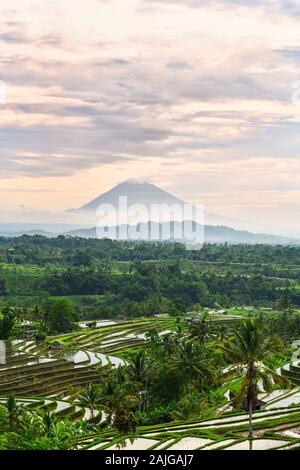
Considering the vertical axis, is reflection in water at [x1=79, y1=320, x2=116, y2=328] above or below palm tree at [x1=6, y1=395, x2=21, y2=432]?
below

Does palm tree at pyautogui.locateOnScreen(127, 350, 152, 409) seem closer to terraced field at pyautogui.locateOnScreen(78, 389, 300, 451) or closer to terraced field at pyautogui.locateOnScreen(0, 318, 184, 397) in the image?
terraced field at pyautogui.locateOnScreen(0, 318, 184, 397)

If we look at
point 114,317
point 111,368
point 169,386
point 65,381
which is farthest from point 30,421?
point 114,317

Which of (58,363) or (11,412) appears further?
(58,363)

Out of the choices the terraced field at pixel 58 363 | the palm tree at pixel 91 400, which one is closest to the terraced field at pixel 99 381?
the terraced field at pixel 58 363

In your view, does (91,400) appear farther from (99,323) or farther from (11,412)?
(99,323)

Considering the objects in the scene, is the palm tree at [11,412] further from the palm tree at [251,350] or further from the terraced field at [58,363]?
the palm tree at [251,350]

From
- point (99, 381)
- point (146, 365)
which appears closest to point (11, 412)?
point (146, 365)

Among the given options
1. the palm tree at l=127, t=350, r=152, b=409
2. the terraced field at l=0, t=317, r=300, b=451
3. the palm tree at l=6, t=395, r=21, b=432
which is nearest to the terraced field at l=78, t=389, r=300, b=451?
the terraced field at l=0, t=317, r=300, b=451

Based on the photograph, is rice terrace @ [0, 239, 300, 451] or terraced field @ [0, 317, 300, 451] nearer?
terraced field @ [0, 317, 300, 451]

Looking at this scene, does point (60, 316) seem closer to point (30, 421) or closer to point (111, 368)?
point (111, 368)
